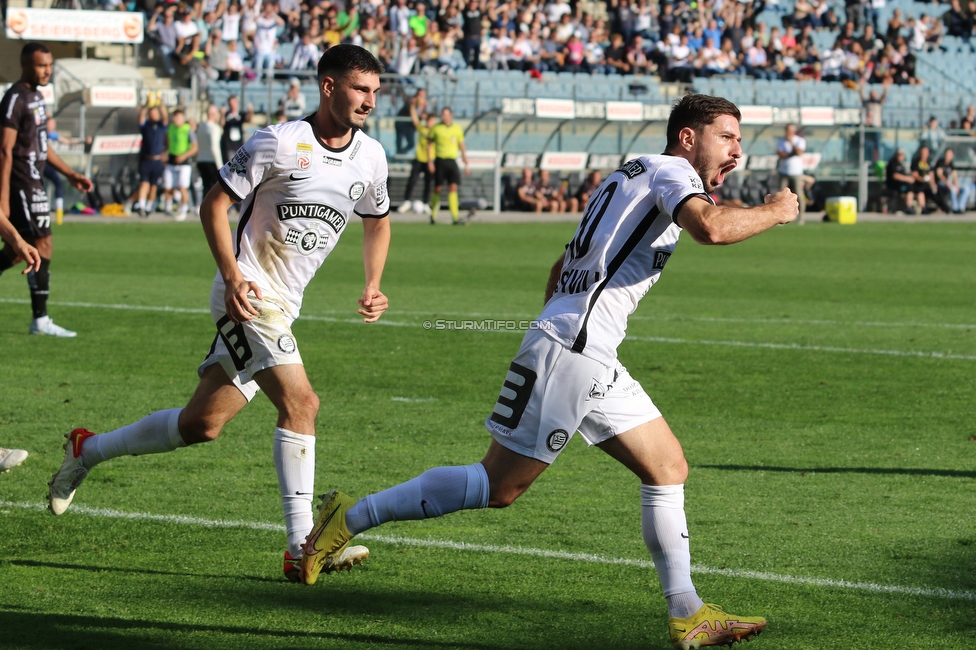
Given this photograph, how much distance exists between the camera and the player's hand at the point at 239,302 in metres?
5.05

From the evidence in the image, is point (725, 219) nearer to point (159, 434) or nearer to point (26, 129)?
point (159, 434)

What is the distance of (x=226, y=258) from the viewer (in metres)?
5.10

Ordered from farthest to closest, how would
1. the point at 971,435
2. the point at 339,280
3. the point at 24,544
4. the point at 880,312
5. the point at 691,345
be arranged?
the point at 339,280 → the point at 880,312 → the point at 691,345 → the point at 971,435 → the point at 24,544

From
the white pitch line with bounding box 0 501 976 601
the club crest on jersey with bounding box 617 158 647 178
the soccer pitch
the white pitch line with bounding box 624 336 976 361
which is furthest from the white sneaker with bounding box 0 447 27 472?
the white pitch line with bounding box 624 336 976 361

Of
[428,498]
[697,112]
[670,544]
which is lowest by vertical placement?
[670,544]

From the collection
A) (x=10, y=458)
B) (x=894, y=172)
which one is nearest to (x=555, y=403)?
(x=10, y=458)

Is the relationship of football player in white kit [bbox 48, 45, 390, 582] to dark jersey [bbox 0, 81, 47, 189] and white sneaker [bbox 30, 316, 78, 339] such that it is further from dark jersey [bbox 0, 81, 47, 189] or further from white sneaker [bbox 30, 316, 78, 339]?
white sneaker [bbox 30, 316, 78, 339]

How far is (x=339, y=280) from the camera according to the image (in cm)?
1706

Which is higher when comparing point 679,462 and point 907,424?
point 679,462

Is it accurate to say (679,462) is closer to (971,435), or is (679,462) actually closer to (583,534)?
(583,534)

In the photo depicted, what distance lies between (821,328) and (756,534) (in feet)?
24.8

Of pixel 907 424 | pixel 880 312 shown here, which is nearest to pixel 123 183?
pixel 880 312

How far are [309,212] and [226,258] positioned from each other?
436 millimetres

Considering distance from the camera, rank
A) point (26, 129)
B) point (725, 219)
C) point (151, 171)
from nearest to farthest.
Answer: point (725, 219)
point (26, 129)
point (151, 171)
